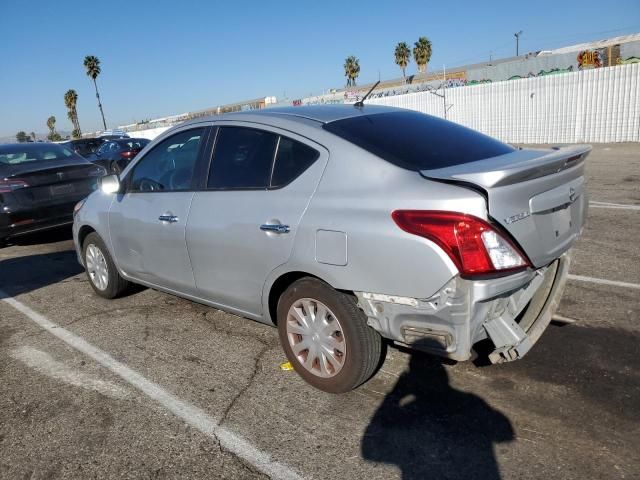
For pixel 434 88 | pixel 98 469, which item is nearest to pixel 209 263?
pixel 98 469

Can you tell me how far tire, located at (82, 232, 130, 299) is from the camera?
5062 mm

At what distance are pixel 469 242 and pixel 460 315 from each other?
362 millimetres

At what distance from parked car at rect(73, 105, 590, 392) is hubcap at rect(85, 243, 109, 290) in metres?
1.14

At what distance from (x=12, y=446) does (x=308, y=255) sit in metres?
1.96

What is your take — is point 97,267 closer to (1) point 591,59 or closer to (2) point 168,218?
(2) point 168,218

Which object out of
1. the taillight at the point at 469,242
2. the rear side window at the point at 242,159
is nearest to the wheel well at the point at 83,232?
the rear side window at the point at 242,159

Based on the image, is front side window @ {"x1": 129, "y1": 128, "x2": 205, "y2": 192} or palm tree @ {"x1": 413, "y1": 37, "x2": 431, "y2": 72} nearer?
front side window @ {"x1": 129, "y1": 128, "x2": 205, "y2": 192}

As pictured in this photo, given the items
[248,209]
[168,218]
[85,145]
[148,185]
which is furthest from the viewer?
[85,145]

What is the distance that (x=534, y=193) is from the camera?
8.95ft

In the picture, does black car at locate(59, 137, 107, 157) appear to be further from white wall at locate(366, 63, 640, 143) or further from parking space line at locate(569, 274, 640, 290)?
parking space line at locate(569, 274, 640, 290)

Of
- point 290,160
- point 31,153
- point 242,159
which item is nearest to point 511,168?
point 290,160

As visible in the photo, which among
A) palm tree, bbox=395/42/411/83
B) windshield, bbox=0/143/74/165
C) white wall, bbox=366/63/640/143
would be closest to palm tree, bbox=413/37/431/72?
palm tree, bbox=395/42/411/83

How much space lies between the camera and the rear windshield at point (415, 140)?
9.97ft

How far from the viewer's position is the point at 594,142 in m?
17.0
